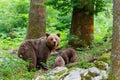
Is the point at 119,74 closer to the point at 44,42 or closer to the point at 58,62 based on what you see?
the point at 58,62

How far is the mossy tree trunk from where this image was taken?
11.3 meters

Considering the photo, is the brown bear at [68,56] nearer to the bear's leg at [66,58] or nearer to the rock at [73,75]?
the bear's leg at [66,58]

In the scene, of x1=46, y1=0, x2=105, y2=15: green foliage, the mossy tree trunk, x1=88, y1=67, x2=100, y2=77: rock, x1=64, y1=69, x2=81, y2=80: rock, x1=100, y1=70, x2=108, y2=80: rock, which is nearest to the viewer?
x1=100, y1=70, x2=108, y2=80: rock

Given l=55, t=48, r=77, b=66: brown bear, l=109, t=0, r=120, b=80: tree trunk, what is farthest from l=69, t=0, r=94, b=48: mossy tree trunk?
l=109, t=0, r=120, b=80: tree trunk

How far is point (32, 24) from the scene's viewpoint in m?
13.1

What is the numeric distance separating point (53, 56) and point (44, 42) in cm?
136

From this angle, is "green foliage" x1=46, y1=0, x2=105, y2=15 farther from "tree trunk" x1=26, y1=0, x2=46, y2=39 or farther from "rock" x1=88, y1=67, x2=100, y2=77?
"rock" x1=88, y1=67, x2=100, y2=77

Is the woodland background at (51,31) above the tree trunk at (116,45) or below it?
below

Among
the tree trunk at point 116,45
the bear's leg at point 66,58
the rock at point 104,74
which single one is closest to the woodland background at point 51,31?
the bear's leg at point 66,58

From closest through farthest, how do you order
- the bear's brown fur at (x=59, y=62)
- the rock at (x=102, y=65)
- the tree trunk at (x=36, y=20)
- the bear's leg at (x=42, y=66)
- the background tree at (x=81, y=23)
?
1. the rock at (x=102, y=65)
2. the bear's brown fur at (x=59, y=62)
3. the bear's leg at (x=42, y=66)
4. the background tree at (x=81, y=23)
5. the tree trunk at (x=36, y=20)

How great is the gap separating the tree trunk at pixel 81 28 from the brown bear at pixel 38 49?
1476 mm

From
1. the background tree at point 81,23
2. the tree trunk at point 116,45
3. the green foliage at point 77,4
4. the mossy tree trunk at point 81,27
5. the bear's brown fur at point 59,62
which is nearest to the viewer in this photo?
the tree trunk at point 116,45

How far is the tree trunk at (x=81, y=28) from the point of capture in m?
11.4

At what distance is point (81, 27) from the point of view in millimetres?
11438
